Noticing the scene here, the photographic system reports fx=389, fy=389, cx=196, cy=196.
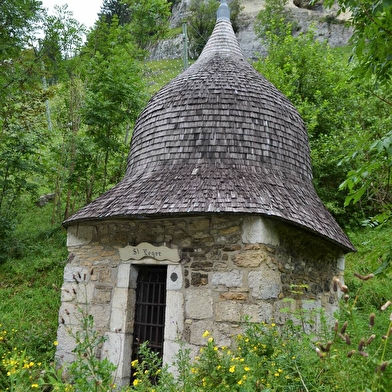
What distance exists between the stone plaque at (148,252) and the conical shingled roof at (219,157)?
568 mm

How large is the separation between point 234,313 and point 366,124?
35.3ft

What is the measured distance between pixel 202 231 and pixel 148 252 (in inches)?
33.1

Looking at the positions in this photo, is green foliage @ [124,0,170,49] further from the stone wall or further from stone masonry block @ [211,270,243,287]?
stone masonry block @ [211,270,243,287]

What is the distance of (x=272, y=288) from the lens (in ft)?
16.1

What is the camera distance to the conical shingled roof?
202 inches

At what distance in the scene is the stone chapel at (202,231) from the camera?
491cm

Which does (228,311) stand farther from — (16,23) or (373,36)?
(16,23)

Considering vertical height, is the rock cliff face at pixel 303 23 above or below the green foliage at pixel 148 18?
above

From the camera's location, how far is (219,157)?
19.3 ft

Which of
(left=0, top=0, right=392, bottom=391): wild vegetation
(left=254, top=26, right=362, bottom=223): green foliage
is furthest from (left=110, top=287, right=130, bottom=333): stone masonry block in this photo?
(left=254, top=26, right=362, bottom=223): green foliage

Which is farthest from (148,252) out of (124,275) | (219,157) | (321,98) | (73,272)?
(321,98)

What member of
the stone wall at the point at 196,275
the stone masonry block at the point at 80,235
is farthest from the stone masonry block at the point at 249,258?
the stone masonry block at the point at 80,235

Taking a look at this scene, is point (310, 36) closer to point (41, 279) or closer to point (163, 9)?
point (163, 9)

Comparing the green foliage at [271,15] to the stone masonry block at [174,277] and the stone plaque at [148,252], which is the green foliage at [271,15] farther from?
the stone masonry block at [174,277]
